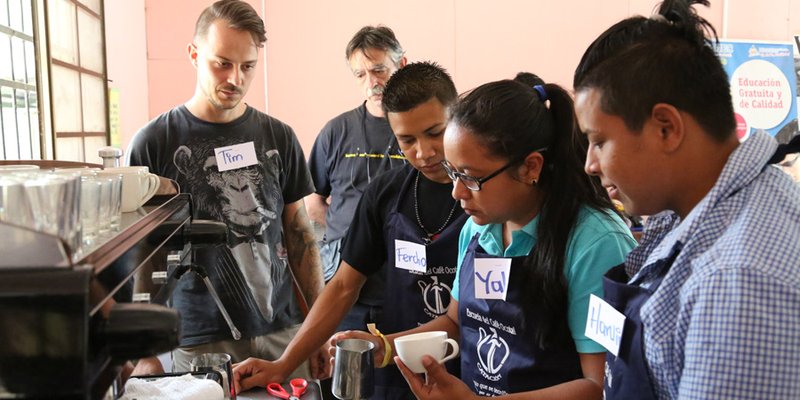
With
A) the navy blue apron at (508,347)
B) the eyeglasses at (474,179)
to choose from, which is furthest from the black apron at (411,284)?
the eyeglasses at (474,179)

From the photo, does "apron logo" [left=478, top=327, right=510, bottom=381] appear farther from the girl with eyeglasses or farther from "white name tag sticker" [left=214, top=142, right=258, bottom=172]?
"white name tag sticker" [left=214, top=142, right=258, bottom=172]

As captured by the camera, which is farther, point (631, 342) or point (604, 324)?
point (604, 324)

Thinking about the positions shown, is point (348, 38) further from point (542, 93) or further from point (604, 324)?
point (604, 324)

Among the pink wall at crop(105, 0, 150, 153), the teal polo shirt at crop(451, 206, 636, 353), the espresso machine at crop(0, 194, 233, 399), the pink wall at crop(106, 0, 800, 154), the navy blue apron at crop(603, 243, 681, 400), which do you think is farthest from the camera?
the pink wall at crop(106, 0, 800, 154)

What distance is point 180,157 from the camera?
7.23ft

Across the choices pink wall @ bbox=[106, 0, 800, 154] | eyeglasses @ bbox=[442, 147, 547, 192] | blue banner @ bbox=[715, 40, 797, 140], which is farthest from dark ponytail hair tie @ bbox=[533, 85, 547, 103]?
blue banner @ bbox=[715, 40, 797, 140]

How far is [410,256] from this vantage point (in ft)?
6.05

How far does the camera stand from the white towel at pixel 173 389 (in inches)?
46.1

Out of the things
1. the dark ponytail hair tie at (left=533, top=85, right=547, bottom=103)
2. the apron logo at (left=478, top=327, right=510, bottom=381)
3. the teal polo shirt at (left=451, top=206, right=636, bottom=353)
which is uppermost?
the dark ponytail hair tie at (left=533, top=85, right=547, bottom=103)

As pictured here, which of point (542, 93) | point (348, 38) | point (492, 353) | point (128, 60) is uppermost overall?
point (348, 38)

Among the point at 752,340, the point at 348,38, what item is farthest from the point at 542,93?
the point at 348,38

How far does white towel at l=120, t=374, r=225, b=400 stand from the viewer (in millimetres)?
Result: 1170

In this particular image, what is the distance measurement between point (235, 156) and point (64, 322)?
167cm

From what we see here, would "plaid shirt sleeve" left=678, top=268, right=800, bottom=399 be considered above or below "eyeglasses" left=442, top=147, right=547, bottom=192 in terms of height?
below
